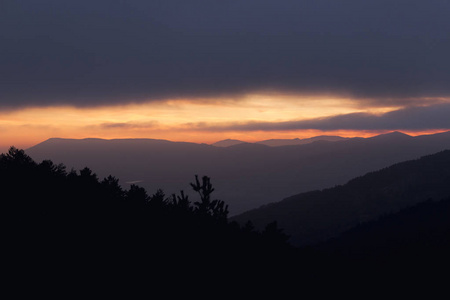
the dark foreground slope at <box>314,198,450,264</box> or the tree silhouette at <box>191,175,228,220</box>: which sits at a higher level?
the tree silhouette at <box>191,175,228,220</box>

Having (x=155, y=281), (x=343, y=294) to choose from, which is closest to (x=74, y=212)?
(x=155, y=281)

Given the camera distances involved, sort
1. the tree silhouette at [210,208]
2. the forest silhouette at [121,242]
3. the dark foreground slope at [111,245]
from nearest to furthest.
→ the dark foreground slope at [111,245] → the forest silhouette at [121,242] → the tree silhouette at [210,208]

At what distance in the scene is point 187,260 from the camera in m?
11.9

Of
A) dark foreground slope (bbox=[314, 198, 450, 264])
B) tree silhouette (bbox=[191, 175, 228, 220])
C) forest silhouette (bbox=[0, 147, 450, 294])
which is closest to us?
forest silhouette (bbox=[0, 147, 450, 294])

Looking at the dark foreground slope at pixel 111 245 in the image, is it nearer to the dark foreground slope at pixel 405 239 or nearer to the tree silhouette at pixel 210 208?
the tree silhouette at pixel 210 208

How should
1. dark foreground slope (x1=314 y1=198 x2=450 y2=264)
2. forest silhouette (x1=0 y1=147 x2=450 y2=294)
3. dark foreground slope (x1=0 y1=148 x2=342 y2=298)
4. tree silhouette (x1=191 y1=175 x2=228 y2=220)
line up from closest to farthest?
dark foreground slope (x1=0 y1=148 x2=342 y2=298), forest silhouette (x1=0 y1=147 x2=450 y2=294), tree silhouette (x1=191 y1=175 x2=228 y2=220), dark foreground slope (x1=314 y1=198 x2=450 y2=264)

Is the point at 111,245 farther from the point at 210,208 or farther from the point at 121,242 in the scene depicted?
the point at 210,208

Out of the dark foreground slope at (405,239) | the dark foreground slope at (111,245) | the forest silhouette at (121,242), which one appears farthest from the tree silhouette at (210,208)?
the dark foreground slope at (405,239)

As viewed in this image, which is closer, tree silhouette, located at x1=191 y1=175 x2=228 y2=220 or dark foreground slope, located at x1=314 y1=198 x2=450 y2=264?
tree silhouette, located at x1=191 y1=175 x2=228 y2=220

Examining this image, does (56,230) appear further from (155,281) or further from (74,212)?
(155,281)

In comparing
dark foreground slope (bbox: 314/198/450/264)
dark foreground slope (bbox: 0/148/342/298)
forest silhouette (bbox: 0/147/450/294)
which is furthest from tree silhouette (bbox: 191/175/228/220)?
dark foreground slope (bbox: 314/198/450/264)

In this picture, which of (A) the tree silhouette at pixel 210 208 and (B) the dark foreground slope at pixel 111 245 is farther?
(A) the tree silhouette at pixel 210 208

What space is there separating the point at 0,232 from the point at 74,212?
6.68 ft

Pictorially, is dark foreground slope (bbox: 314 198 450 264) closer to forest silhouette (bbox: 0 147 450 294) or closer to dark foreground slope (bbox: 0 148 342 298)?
forest silhouette (bbox: 0 147 450 294)
